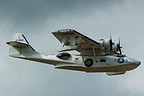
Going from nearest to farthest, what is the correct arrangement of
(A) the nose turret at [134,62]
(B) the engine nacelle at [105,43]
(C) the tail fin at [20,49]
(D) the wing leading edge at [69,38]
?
1. (D) the wing leading edge at [69,38]
2. (B) the engine nacelle at [105,43]
3. (A) the nose turret at [134,62]
4. (C) the tail fin at [20,49]

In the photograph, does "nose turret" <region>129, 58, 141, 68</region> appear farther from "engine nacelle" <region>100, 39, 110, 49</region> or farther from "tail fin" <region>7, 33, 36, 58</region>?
"tail fin" <region>7, 33, 36, 58</region>

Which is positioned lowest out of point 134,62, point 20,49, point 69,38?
point 134,62

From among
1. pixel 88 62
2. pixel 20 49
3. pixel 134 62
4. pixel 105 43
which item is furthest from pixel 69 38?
pixel 20 49

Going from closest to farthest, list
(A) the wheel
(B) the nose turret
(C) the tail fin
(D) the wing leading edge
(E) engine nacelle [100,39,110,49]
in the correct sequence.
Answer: (D) the wing leading edge → (E) engine nacelle [100,39,110,49] → (B) the nose turret → (A) the wheel → (C) the tail fin

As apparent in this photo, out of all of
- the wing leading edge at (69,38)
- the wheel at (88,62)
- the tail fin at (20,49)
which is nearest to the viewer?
the wing leading edge at (69,38)

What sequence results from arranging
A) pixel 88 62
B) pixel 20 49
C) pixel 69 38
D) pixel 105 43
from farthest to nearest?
pixel 20 49 < pixel 88 62 < pixel 105 43 < pixel 69 38

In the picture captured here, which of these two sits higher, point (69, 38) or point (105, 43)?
point (69, 38)

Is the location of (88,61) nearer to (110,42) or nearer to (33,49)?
(110,42)

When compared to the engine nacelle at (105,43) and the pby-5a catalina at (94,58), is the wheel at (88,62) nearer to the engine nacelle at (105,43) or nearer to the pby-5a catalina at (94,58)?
the pby-5a catalina at (94,58)

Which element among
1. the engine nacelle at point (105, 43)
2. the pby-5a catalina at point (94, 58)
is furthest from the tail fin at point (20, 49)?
the engine nacelle at point (105, 43)

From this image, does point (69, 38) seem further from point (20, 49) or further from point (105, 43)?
point (20, 49)

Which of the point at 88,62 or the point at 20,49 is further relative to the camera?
the point at 20,49

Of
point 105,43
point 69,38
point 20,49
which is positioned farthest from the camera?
point 20,49

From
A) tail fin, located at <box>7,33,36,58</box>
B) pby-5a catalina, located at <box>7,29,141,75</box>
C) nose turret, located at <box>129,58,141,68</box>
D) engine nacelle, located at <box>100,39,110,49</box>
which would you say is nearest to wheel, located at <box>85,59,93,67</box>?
pby-5a catalina, located at <box>7,29,141,75</box>
